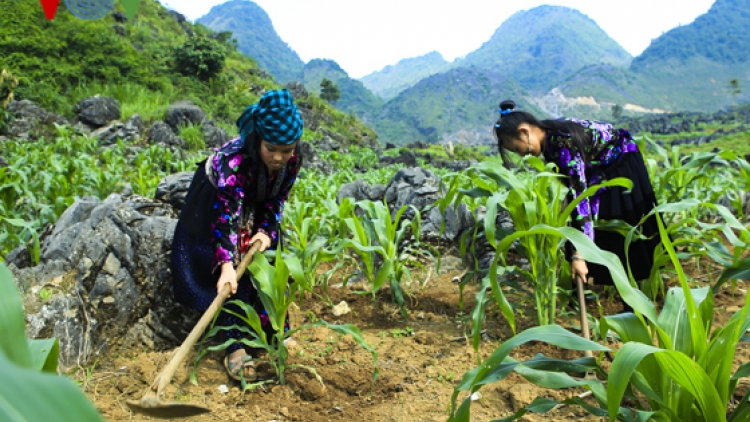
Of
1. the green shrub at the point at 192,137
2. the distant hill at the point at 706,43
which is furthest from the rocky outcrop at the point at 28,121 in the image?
the distant hill at the point at 706,43

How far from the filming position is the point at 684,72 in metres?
110

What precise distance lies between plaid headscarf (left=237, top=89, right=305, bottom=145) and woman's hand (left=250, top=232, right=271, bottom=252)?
54 centimetres

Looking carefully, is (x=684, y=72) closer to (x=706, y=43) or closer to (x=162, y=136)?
(x=706, y=43)

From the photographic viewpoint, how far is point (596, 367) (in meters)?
1.14

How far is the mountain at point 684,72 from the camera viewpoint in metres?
102

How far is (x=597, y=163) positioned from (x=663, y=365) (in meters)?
1.82

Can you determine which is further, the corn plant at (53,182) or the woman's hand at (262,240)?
the corn plant at (53,182)

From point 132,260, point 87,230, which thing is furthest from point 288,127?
point 87,230

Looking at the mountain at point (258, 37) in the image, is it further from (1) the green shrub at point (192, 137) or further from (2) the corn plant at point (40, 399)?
(2) the corn plant at point (40, 399)

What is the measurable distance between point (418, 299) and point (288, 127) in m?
1.49

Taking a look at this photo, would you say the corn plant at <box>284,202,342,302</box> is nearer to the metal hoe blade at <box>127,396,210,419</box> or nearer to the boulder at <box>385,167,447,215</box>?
the boulder at <box>385,167,447,215</box>

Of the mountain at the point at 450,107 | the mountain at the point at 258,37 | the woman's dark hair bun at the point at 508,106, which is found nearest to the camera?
the woman's dark hair bun at the point at 508,106

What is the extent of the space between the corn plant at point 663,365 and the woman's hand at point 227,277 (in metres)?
1.05

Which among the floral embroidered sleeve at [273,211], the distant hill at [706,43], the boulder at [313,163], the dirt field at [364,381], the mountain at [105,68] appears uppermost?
the distant hill at [706,43]
